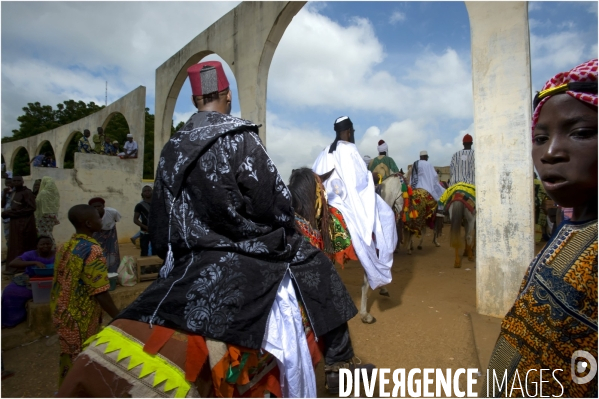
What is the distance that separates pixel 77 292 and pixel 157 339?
1575mm

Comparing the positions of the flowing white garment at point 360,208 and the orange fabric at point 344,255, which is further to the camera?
the flowing white garment at point 360,208

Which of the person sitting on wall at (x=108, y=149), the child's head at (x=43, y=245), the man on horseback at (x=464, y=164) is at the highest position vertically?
the person sitting on wall at (x=108, y=149)

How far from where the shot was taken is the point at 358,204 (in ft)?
14.5

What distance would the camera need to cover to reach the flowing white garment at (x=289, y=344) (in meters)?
1.67

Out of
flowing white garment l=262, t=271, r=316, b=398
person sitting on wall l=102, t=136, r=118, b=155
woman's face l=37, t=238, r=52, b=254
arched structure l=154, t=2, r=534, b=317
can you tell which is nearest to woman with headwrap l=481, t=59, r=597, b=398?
flowing white garment l=262, t=271, r=316, b=398

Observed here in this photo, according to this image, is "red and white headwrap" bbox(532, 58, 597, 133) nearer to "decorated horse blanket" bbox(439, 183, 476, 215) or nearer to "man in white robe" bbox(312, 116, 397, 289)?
"man in white robe" bbox(312, 116, 397, 289)

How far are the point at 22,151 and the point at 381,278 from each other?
99.0 ft

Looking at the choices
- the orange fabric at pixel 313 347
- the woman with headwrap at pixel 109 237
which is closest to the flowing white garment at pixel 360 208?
the orange fabric at pixel 313 347

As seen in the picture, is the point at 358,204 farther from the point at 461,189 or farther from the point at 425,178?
the point at 425,178

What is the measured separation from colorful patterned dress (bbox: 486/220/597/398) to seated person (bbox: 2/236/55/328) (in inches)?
188

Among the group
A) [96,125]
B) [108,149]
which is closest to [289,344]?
[108,149]

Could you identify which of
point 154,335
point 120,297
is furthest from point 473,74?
point 120,297

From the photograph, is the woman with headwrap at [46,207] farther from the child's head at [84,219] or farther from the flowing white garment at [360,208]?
the flowing white garment at [360,208]

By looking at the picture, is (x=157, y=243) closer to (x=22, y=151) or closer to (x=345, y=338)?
(x=345, y=338)
